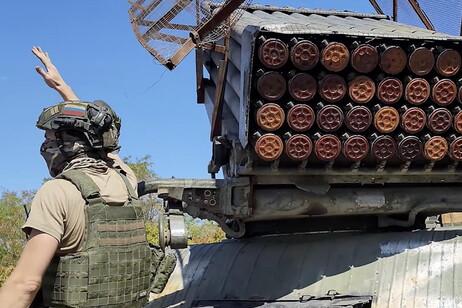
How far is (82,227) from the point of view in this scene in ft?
11.1

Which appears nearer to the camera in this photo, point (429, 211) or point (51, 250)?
point (51, 250)

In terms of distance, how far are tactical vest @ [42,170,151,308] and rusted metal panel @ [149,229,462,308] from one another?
2132 millimetres

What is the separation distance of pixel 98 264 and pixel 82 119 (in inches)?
33.3

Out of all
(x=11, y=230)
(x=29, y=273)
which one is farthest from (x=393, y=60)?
(x=11, y=230)

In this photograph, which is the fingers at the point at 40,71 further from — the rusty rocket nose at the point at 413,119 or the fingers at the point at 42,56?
the rusty rocket nose at the point at 413,119

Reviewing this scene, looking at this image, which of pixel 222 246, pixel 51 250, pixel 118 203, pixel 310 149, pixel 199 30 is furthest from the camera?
pixel 222 246

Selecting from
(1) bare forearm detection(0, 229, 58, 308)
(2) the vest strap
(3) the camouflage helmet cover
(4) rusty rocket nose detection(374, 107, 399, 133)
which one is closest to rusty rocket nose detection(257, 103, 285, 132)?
(4) rusty rocket nose detection(374, 107, 399, 133)

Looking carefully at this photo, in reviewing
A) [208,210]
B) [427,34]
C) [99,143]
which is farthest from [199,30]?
[99,143]

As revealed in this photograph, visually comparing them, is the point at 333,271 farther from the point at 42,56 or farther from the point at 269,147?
the point at 42,56

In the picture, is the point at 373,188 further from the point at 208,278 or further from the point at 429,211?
the point at 208,278

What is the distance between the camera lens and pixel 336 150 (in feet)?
16.4

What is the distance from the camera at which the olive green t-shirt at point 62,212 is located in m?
3.13

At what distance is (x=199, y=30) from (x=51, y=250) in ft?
12.1

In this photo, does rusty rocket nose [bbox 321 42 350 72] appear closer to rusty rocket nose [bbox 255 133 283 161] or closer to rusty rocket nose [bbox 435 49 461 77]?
rusty rocket nose [bbox 255 133 283 161]
